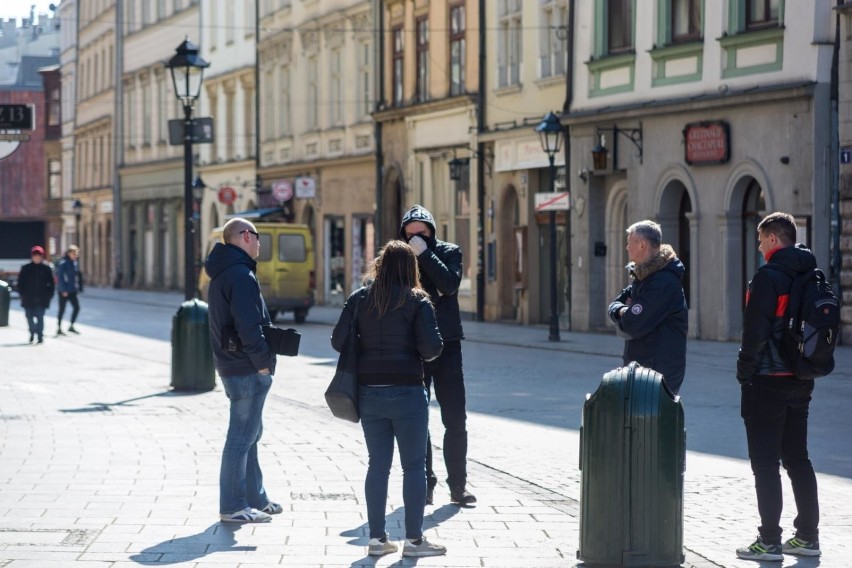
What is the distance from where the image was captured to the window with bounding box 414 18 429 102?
41.9 meters

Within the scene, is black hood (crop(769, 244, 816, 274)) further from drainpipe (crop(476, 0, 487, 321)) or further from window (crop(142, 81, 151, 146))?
A: window (crop(142, 81, 151, 146))

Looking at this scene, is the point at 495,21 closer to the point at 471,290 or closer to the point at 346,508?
the point at 471,290

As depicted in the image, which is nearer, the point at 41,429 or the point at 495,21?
the point at 41,429

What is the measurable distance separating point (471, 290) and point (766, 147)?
12.7 meters

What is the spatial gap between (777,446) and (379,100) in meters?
36.3

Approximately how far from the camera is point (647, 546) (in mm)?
8195

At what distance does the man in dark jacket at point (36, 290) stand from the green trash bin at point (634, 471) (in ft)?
77.4

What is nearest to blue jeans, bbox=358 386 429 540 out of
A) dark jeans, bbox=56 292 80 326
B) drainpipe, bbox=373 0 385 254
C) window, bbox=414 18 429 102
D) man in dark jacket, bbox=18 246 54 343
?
man in dark jacket, bbox=18 246 54 343

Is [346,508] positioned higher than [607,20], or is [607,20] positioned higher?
[607,20]

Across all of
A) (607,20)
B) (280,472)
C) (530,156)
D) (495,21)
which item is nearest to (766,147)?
(607,20)

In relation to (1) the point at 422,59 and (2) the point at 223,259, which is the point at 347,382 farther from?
(1) the point at 422,59

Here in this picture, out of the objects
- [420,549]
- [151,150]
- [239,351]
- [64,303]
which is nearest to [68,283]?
[64,303]

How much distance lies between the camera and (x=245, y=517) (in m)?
10.1

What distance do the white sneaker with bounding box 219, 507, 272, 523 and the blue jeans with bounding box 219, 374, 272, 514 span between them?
0.03 m
